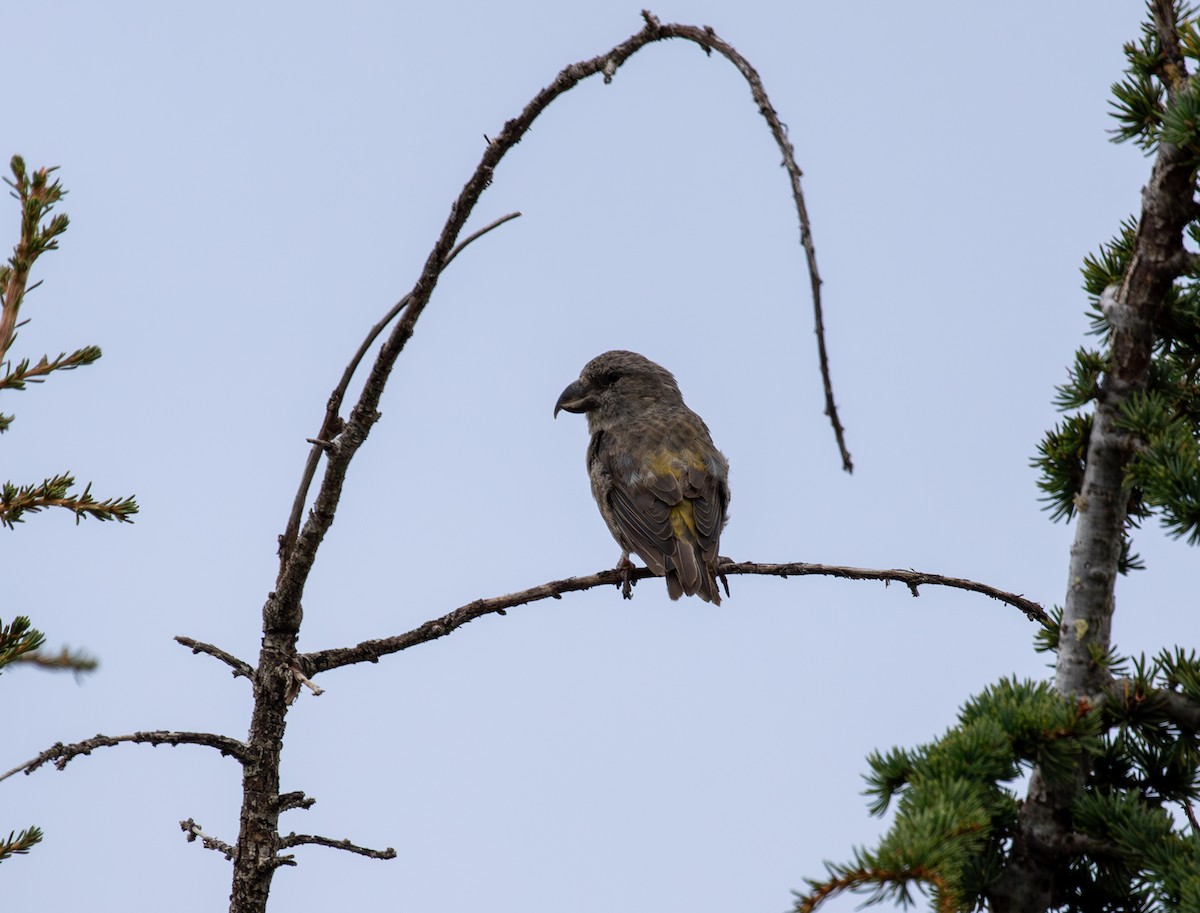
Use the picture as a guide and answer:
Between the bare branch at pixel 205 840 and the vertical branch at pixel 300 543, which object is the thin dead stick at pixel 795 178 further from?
the bare branch at pixel 205 840

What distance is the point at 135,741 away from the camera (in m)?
3.26

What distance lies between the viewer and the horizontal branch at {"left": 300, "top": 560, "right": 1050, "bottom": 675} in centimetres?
364

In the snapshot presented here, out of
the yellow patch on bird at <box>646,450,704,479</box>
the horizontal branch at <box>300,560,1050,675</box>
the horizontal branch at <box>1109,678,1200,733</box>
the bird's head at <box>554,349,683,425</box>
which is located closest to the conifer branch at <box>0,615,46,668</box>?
the horizontal branch at <box>300,560,1050,675</box>

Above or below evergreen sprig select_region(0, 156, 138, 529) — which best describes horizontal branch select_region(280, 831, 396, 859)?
below

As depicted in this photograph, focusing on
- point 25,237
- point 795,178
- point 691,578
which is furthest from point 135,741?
point 691,578

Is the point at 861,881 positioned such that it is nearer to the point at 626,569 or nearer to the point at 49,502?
the point at 49,502

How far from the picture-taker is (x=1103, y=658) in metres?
2.90

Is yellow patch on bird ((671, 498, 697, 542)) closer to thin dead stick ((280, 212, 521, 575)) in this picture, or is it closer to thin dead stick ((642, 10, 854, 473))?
thin dead stick ((280, 212, 521, 575))

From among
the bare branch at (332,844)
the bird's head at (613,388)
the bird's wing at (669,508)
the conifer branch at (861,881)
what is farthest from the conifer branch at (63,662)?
the bird's head at (613,388)

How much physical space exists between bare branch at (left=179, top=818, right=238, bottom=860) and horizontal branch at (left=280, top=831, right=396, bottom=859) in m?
0.14

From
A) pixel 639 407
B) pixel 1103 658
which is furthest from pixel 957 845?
pixel 639 407

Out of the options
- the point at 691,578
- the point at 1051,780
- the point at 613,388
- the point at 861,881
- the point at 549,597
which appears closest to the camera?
the point at 861,881

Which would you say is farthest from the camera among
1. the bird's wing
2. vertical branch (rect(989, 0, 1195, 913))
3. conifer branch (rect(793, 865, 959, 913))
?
the bird's wing

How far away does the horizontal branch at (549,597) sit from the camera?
364 cm
